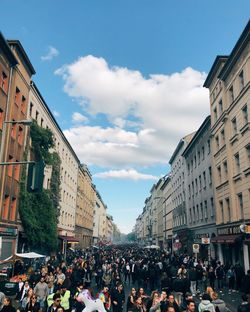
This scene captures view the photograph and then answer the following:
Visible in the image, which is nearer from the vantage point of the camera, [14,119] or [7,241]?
[7,241]

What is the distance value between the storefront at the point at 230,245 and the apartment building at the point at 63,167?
18.8 meters

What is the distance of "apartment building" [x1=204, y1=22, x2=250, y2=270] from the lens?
80.7ft

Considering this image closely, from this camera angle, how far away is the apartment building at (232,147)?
80.7 feet

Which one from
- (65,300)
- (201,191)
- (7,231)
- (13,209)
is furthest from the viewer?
(201,191)

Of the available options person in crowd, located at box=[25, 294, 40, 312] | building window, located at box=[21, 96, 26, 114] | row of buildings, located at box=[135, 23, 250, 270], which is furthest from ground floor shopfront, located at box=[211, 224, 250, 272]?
building window, located at box=[21, 96, 26, 114]

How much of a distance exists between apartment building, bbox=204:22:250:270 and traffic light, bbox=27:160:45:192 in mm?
16971

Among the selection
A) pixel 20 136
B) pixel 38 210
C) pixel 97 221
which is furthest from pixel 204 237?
pixel 97 221

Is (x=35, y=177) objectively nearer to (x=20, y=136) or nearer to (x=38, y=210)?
(x=20, y=136)

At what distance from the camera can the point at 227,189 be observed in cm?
2917

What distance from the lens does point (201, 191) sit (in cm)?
4025

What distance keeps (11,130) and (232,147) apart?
18.5 meters

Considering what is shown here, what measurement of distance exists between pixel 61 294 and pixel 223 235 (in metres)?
20.6

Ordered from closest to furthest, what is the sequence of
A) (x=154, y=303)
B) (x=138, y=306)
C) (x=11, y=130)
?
(x=154, y=303)
(x=138, y=306)
(x=11, y=130)

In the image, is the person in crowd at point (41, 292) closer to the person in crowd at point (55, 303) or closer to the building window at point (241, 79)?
the person in crowd at point (55, 303)
